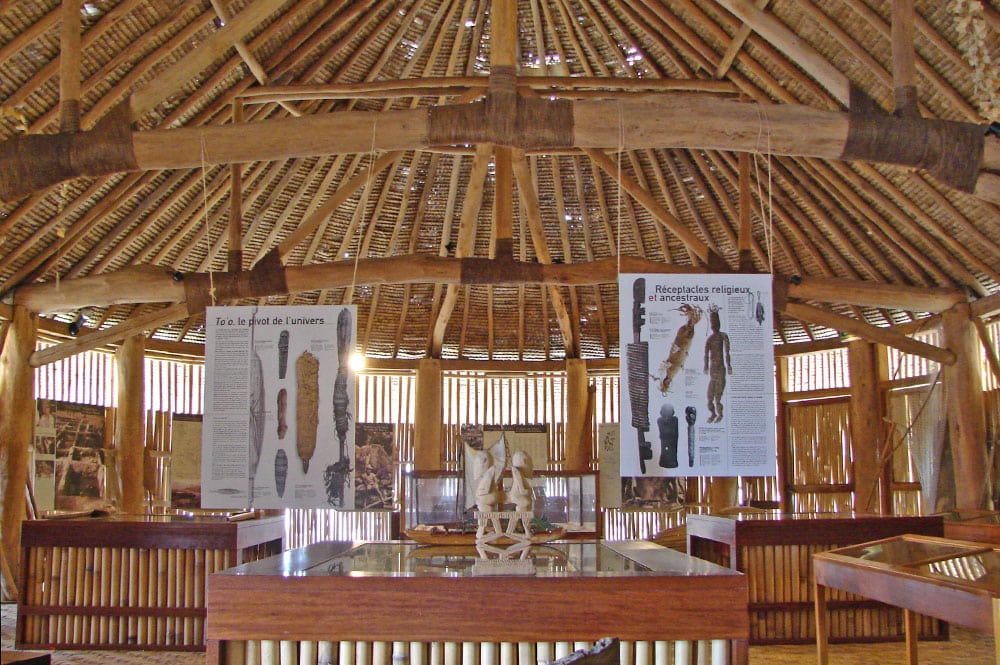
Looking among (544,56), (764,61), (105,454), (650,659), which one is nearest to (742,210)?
(764,61)

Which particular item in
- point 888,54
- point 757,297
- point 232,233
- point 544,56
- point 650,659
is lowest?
point 650,659

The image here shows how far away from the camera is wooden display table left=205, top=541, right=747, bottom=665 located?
3918 millimetres

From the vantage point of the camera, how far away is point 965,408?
9.23 meters

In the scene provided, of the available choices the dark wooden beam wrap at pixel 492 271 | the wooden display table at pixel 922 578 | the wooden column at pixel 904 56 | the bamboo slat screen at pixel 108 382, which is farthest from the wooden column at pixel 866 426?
the bamboo slat screen at pixel 108 382

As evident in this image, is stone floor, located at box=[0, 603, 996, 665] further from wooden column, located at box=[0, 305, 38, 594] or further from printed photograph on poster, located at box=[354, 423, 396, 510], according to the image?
printed photograph on poster, located at box=[354, 423, 396, 510]

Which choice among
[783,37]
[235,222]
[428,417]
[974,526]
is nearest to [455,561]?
[783,37]

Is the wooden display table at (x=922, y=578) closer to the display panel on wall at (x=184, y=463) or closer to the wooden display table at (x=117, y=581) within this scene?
the wooden display table at (x=117, y=581)

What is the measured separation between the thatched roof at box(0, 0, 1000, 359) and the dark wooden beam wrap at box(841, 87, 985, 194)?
0.06 feet

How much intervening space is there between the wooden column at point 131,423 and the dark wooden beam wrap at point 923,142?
8058 mm

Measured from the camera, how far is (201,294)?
8.41m

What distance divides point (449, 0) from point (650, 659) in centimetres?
657

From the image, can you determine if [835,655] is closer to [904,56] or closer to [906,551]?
[906,551]

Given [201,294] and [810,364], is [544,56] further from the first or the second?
[810,364]

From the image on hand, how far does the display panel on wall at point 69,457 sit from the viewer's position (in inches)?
385
